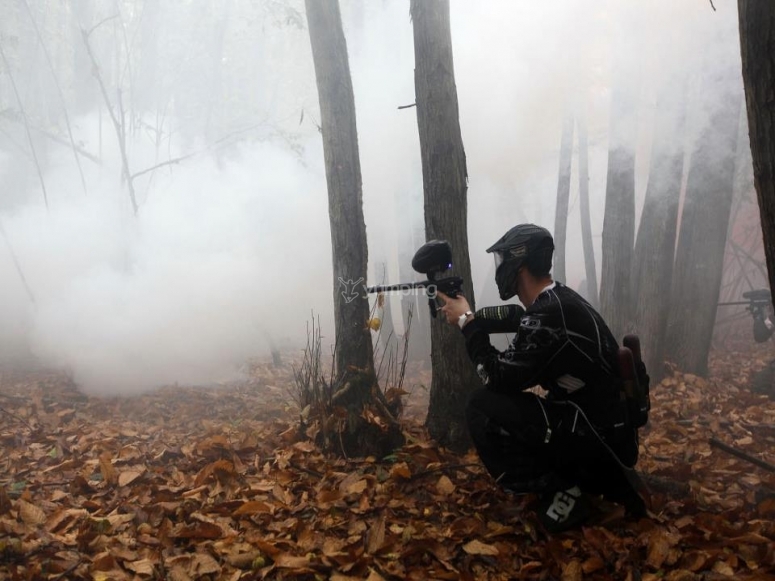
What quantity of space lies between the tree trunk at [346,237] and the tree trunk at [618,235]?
4222 mm

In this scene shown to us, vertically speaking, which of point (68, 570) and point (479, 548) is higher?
point (68, 570)

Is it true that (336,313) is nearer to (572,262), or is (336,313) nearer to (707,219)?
(707,219)

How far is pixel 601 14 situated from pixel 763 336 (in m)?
7.20

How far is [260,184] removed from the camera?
586 inches

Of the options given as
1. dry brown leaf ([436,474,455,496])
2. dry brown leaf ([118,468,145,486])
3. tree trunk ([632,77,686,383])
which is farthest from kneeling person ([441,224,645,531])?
tree trunk ([632,77,686,383])

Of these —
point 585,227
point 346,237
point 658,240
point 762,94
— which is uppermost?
point 762,94

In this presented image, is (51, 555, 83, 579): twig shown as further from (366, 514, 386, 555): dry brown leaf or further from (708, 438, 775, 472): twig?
(708, 438, 775, 472): twig

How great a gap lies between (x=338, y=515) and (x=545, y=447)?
1245 millimetres

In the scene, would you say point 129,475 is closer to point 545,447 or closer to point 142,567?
point 142,567

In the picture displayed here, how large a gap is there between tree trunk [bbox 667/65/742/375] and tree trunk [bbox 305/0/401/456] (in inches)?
196

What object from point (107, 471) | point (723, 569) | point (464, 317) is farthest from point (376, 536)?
point (107, 471)

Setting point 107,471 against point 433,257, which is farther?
point 107,471

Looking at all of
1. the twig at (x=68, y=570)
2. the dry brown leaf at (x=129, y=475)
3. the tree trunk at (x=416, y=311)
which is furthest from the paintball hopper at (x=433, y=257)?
the tree trunk at (x=416, y=311)

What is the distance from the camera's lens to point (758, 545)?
9.21 feet
